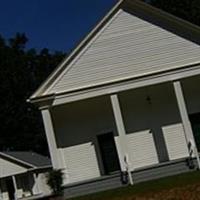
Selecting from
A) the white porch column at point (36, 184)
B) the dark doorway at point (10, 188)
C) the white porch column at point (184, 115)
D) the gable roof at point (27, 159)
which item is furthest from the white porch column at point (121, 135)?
the dark doorway at point (10, 188)

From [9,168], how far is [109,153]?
27.0 meters

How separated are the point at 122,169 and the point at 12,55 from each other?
52.4 m

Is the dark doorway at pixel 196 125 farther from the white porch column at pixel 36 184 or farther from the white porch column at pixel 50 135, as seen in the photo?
the white porch column at pixel 36 184

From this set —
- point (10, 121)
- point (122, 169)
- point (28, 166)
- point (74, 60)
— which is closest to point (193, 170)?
point (122, 169)

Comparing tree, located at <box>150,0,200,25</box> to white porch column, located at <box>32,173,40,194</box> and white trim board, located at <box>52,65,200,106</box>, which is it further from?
white trim board, located at <box>52,65,200,106</box>

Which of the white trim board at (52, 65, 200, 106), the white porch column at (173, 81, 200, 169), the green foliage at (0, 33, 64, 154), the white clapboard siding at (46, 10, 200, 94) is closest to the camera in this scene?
the white porch column at (173, 81, 200, 169)

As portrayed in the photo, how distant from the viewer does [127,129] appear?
2791 centimetres

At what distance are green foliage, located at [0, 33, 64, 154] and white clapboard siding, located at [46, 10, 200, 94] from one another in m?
46.7

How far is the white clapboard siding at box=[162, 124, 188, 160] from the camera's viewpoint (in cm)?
2756

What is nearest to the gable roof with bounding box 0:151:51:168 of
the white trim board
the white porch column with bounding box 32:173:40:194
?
the white porch column with bounding box 32:173:40:194

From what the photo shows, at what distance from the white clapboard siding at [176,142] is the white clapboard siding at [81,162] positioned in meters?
3.28

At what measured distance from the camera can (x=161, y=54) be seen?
2683cm

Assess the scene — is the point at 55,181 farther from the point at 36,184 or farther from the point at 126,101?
the point at 36,184

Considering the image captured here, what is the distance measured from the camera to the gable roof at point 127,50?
1055 inches
